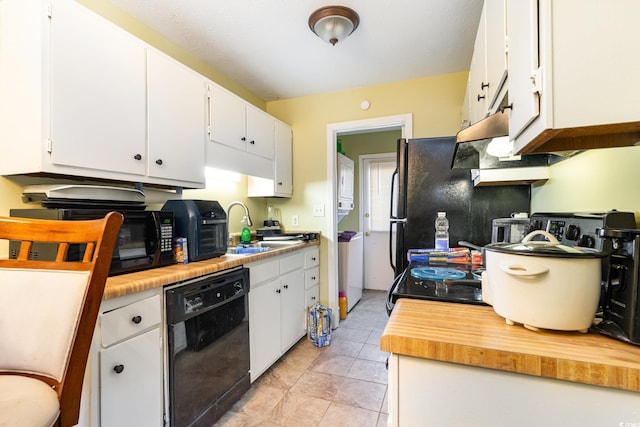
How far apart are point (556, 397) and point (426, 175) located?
1657 mm

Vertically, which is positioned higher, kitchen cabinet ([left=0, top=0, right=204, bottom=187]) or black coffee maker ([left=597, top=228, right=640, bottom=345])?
kitchen cabinet ([left=0, top=0, right=204, bottom=187])

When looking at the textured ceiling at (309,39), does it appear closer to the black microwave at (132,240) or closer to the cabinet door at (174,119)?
the cabinet door at (174,119)

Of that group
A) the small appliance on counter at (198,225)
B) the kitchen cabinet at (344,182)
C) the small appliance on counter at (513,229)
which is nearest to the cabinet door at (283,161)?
the kitchen cabinet at (344,182)

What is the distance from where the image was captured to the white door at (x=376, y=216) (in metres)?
4.37

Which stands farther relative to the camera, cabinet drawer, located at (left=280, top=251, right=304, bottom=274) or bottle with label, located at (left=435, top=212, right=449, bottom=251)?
cabinet drawer, located at (left=280, top=251, right=304, bottom=274)

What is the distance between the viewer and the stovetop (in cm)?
95

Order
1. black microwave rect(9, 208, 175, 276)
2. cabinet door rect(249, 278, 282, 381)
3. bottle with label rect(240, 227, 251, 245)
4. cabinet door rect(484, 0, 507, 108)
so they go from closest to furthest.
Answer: cabinet door rect(484, 0, 507, 108) < black microwave rect(9, 208, 175, 276) < cabinet door rect(249, 278, 282, 381) < bottle with label rect(240, 227, 251, 245)

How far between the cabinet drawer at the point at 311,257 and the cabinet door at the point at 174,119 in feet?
4.02

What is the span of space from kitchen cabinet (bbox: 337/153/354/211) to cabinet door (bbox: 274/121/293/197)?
0.62 m

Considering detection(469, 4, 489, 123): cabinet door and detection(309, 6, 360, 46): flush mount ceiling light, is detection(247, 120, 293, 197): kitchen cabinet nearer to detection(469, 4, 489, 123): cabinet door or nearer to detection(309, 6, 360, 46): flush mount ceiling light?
detection(309, 6, 360, 46): flush mount ceiling light

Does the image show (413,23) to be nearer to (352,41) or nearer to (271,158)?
(352,41)

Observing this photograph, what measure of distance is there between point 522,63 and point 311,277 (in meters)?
2.42

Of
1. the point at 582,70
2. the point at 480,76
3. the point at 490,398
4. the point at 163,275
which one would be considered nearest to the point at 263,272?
the point at 163,275

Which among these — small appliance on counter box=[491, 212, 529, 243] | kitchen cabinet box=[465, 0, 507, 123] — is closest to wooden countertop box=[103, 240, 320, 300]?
small appliance on counter box=[491, 212, 529, 243]
